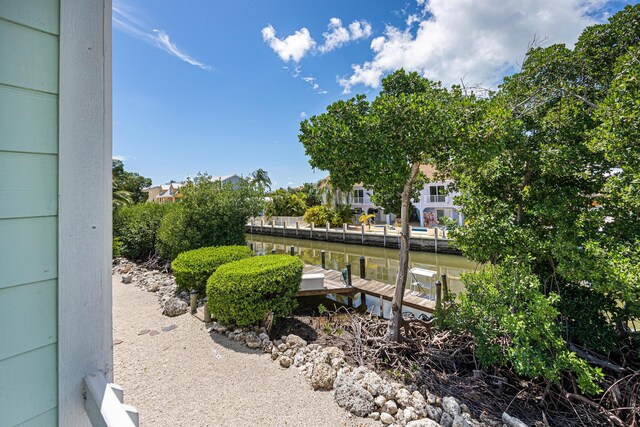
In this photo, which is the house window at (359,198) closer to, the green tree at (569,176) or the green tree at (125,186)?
the green tree at (125,186)

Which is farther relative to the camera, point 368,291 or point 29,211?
point 368,291

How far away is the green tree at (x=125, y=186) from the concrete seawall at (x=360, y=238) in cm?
756

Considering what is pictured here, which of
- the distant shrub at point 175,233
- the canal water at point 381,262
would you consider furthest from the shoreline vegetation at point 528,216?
the distant shrub at point 175,233

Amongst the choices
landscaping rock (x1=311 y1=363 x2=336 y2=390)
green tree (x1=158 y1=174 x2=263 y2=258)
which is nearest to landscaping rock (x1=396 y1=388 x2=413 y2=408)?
landscaping rock (x1=311 y1=363 x2=336 y2=390)

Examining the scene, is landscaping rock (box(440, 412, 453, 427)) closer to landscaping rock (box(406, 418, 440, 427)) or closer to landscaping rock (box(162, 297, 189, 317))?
landscaping rock (box(406, 418, 440, 427))

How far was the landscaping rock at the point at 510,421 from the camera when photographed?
10.2 feet

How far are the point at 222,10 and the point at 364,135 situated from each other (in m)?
2.93

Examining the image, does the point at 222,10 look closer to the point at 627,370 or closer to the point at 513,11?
the point at 513,11

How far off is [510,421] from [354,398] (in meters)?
1.83

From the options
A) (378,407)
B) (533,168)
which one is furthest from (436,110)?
(378,407)

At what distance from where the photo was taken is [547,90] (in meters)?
4.20

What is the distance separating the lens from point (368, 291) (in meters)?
8.06

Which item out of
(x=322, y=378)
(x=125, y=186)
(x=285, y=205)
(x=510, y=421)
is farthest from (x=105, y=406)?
(x=125, y=186)

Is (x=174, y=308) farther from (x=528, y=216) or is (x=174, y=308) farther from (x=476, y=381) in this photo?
(x=528, y=216)
